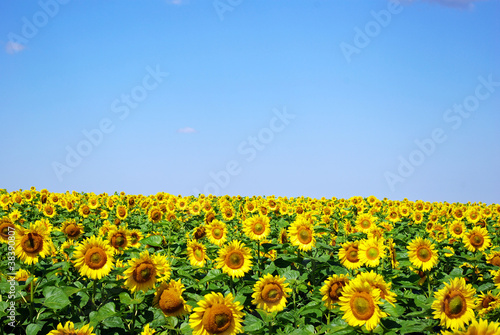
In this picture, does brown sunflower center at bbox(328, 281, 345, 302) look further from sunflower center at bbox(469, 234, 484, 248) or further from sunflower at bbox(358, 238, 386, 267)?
sunflower center at bbox(469, 234, 484, 248)

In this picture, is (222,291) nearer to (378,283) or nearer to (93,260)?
(93,260)

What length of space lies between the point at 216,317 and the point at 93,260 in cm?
192

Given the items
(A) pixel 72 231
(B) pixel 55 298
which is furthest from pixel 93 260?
(A) pixel 72 231

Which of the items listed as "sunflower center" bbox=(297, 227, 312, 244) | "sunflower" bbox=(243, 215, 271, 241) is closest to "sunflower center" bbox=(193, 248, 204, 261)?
"sunflower" bbox=(243, 215, 271, 241)

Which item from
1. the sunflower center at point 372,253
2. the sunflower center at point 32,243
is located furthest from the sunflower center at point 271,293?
the sunflower center at point 32,243

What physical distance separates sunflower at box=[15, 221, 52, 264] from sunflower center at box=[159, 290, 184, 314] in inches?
76.0

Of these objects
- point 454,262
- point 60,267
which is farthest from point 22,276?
point 454,262

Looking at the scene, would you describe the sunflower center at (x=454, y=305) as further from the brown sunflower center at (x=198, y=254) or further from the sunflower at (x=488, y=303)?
the brown sunflower center at (x=198, y=254)

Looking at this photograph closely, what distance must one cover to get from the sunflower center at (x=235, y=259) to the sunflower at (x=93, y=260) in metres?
1.63

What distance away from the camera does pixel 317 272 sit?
21.3 feet

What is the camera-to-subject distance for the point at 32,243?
539 cm

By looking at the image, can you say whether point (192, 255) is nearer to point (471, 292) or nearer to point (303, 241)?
point (303, 241)

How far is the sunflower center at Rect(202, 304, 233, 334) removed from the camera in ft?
13.1

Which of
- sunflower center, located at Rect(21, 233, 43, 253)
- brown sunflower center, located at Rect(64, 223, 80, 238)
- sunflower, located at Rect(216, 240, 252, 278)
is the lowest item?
sunflower center, located at Rect(21, 233, 43, 253)
